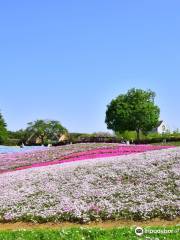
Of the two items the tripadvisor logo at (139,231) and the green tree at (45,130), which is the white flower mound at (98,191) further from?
the green tree at (45,130)

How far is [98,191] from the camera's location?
69.7 ft

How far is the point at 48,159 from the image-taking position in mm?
38625

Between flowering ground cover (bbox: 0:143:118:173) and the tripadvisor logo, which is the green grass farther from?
flowering ground cover (bbox: 0:143:118:173)

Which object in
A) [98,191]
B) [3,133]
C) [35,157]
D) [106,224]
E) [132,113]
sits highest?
[132,113]

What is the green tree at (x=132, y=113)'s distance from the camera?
111 meters

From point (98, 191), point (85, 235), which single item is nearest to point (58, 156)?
point (98, 191)

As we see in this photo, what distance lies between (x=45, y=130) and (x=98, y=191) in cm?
9568

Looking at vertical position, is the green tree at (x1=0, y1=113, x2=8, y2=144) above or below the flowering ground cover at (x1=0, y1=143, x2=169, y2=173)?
above

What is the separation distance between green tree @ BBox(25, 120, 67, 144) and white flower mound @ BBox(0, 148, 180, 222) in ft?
292

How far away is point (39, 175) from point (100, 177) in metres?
3.49

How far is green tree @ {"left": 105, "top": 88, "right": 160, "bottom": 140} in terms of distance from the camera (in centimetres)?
11131

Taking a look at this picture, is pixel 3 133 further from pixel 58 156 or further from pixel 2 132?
pixel 58 156

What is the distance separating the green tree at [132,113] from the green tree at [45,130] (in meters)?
10.6

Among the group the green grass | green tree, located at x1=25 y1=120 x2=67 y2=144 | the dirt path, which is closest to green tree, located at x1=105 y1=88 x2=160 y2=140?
green tree, located at x1=25 y1=120 x2=67 y2=144
